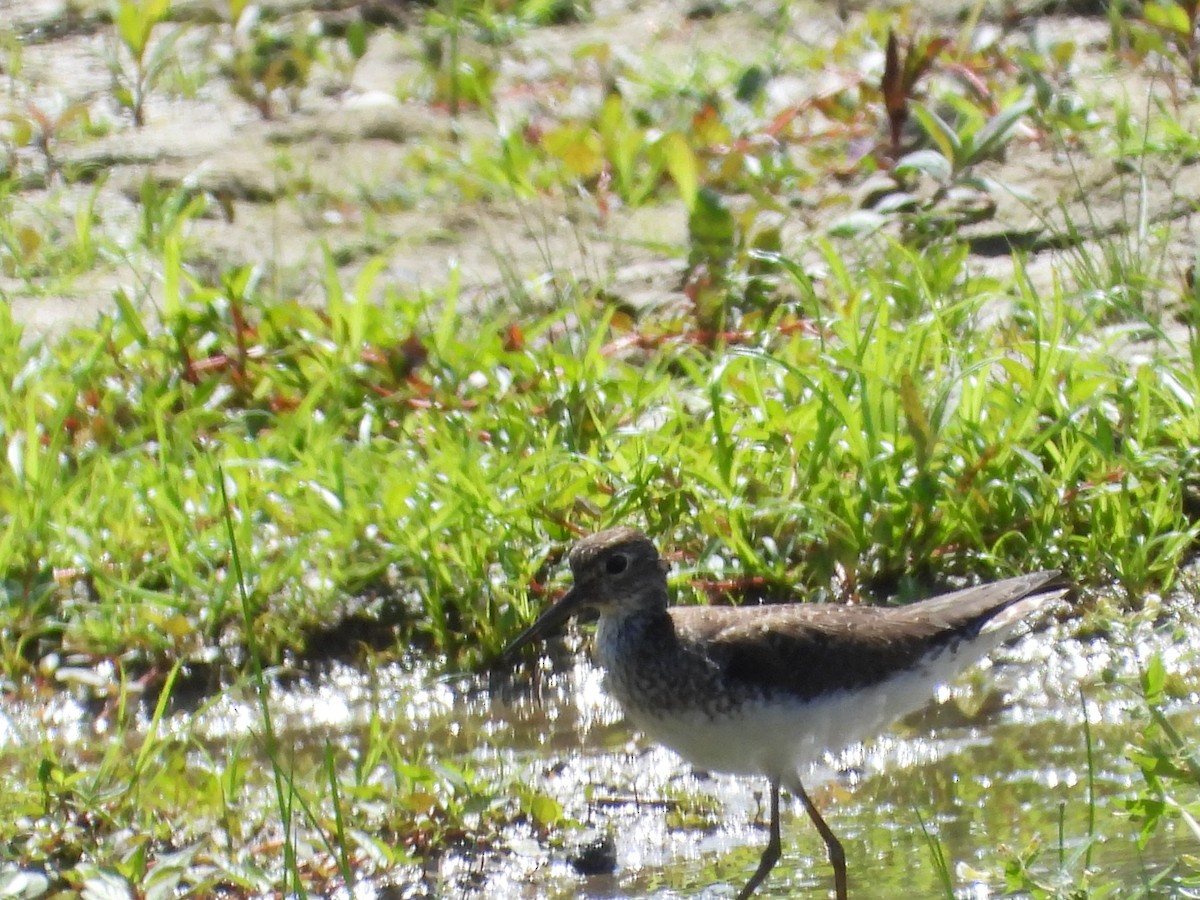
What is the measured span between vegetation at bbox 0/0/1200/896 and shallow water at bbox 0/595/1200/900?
0.03 meters

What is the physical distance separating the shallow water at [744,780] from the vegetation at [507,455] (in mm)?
30

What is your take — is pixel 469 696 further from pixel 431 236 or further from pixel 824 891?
pixel 431 236

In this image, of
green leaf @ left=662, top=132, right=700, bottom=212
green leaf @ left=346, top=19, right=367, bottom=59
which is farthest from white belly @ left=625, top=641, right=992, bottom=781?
green leaf @ left=346, top=19, right=367, bottom=59

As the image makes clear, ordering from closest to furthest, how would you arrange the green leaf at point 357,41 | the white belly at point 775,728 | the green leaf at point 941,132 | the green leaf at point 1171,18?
the white belly at point 775,728 → the green leaf at point 941,132 → the green leaf at point 1171,18 → the green leaf at point 357,41

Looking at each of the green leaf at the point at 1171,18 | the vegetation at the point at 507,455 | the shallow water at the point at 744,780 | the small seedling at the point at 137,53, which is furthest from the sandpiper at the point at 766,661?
the small seedling at the point at 137,53

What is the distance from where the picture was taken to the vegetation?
14.5 ft

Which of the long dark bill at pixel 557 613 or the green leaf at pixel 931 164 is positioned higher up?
the green leaf at pixel 931 164

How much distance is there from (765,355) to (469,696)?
4.67ft

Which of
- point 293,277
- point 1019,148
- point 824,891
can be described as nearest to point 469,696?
point 824,891

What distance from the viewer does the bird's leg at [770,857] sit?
423cm

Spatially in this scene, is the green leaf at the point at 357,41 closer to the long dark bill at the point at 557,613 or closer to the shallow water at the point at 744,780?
the shallow water at the point at 744,780

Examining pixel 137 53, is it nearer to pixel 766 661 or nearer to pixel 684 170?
pixel 684 170

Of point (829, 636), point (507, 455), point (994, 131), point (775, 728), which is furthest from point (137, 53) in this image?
point (775, 728)

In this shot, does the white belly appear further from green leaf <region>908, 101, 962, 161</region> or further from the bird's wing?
green leaf <region>908, 101, 962, 161</region>
